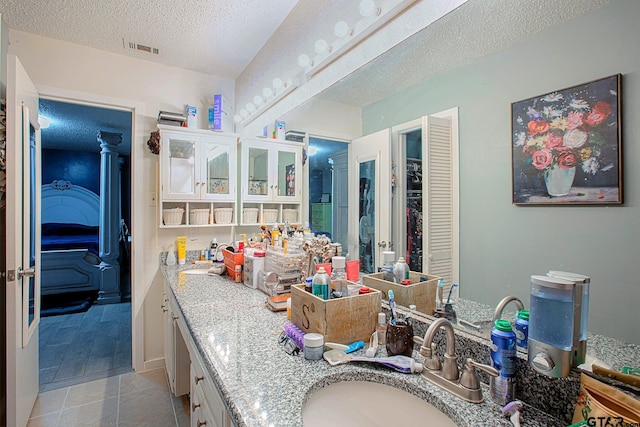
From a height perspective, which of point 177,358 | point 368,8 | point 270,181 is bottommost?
point 177,358

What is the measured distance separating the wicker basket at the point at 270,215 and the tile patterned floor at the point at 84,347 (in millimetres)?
1706

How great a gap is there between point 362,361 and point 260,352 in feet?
1.08

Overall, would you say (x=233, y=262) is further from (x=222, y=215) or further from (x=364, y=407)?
(x=364, y=407)

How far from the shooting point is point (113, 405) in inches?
82.7

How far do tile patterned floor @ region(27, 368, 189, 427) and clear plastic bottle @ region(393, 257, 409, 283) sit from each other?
1.68m

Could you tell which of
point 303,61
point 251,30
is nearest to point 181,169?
point 251,30

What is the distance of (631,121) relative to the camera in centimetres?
64

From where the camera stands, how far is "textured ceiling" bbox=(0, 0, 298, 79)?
1.89 meters

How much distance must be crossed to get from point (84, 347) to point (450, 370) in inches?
138

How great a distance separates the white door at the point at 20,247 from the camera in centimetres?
162

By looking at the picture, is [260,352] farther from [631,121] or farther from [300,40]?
[300,40]

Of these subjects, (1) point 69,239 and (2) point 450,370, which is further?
(1) point 69,239

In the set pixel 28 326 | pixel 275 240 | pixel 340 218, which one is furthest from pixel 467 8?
pixel 28 326

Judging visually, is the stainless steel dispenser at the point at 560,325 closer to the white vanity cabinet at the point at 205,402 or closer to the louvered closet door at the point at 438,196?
the louvered closet door at the point at 438,196
